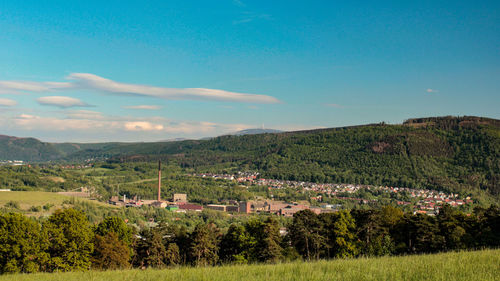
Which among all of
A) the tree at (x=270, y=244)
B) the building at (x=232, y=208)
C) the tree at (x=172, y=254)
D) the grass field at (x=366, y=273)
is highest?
the grass field at (x=366, y=273)

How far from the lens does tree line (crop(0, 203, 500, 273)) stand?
2278cm

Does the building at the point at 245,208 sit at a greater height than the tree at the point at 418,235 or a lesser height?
lesser

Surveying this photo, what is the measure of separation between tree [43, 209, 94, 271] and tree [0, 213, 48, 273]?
55 centimetres

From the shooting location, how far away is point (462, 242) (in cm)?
2561

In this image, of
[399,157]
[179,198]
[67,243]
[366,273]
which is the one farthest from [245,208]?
[366,273]

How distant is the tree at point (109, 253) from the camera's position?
23.0 m

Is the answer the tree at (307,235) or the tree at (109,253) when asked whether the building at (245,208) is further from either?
the tree at (109,253)

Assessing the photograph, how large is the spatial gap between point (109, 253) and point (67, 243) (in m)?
2.44

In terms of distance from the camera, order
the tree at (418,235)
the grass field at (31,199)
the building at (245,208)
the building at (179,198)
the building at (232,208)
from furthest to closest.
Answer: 1. the building at (179,198)
2. the building at (232,208)
3. the building at (245,208)
4. the grass field at (31,199)
5. the tree at (418,235)

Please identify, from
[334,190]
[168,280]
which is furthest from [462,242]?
[334,190]

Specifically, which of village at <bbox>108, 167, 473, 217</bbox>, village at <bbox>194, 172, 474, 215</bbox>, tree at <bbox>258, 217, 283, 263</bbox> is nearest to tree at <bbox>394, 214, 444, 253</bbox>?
tree at <bbox>258, 217, 283, 263</bbox>

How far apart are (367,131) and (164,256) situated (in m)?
164

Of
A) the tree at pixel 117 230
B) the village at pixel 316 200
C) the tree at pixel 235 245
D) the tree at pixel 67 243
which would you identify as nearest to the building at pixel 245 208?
the village at pixel 316 200

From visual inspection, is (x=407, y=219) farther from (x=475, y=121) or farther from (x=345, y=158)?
(x=475, y=121)
